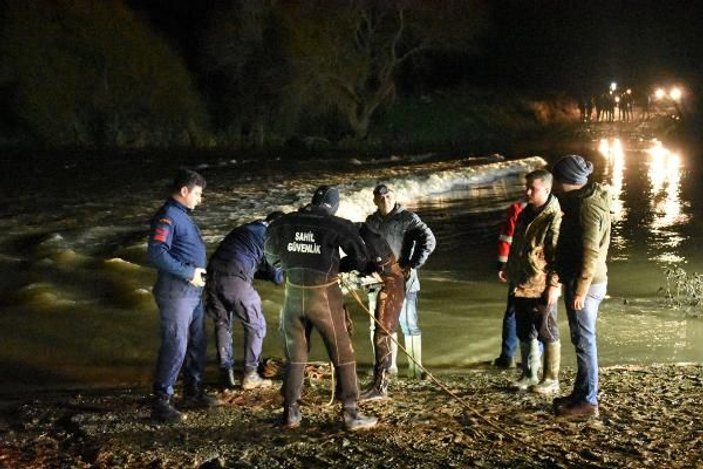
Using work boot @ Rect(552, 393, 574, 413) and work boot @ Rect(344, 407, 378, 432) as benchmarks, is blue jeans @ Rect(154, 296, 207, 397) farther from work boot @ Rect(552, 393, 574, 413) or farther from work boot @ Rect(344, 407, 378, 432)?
work boot @ Rect(552, 393, 574, 413)

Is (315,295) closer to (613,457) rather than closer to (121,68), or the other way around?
(613,457)

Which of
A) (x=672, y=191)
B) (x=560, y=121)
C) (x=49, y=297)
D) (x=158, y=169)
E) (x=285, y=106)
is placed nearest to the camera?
(x=49, y=297)

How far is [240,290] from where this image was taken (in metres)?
6.88

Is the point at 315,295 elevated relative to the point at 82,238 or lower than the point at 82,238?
elevated

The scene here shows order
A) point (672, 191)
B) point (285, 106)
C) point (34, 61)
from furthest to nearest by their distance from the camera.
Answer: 1. point (285, 106)
2. point (34, 61)
3. point (672, 191)

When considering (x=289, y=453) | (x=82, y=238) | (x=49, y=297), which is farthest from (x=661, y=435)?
(x=82, y=238)

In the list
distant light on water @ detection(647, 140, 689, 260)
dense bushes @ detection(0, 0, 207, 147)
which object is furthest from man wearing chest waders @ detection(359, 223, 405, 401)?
dense bushes @ detection(0, 0, 207, 147)

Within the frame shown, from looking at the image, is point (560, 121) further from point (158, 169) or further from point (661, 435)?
point (661, 435)

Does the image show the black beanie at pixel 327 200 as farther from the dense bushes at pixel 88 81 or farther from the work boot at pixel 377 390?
the dense bushes at pixel 88 81

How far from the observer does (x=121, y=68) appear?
5153cm

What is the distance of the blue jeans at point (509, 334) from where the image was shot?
788 centimetres

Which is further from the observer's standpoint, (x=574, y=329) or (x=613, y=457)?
(x=574, y=329)

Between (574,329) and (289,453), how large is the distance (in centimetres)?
235

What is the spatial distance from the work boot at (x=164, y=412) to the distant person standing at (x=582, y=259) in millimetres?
2921
